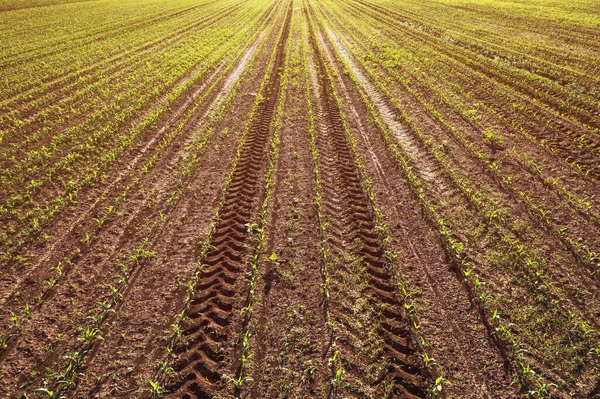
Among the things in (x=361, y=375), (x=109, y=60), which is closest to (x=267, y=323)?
(x=361, y=375)

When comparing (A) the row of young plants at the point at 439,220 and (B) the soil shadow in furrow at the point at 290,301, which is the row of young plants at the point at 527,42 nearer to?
(A) the row of young plants at the point at 439,220

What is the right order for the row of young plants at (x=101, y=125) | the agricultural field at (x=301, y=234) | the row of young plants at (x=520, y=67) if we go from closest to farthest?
the agricultural field at (x=301, y=234), the row of young plants at (x=101, y=125), the row of young plants at (x=520, y=67)

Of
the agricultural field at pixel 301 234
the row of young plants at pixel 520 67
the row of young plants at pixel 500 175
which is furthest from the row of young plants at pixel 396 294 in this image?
the row of young plants at pixel 520 67

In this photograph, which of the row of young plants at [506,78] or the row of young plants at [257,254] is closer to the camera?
the row of young plants at [257,254]

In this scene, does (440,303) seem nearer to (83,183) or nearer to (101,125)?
(83,183)

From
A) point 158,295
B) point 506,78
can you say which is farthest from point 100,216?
point 506,78
